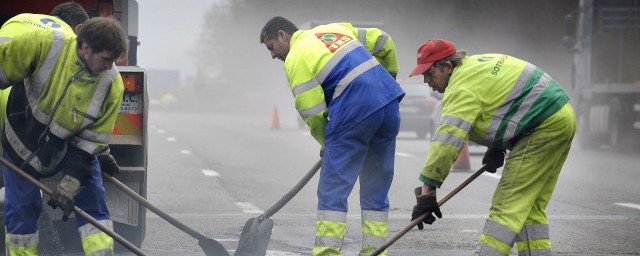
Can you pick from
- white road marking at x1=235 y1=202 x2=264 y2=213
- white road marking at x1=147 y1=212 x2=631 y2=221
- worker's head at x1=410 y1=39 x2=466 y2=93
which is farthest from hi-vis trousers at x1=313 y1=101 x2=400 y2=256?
white road marking at x1=235 y1=202 x2=264 y2=213

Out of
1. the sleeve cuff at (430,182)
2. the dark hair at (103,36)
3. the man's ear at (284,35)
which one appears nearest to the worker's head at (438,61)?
the sleeve cuff at (430,182)

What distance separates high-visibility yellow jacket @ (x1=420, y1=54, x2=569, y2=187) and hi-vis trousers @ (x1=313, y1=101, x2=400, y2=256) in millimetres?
681

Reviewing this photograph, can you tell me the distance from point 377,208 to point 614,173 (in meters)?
10.5

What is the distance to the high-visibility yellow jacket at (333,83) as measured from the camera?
715 cm

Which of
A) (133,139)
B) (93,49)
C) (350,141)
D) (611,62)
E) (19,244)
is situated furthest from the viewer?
(611,62)

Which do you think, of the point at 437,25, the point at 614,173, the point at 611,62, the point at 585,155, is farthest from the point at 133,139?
the point at 437,25

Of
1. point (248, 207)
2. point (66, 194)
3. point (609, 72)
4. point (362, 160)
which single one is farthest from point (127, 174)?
point (609, 72)

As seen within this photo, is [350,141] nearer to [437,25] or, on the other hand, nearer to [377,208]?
[377,208]

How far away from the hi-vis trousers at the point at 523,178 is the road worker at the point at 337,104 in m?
0.83

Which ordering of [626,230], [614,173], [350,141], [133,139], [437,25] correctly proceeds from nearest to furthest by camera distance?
[350,141] → [133,139] → [626,230] → [614,173] → [437,25]

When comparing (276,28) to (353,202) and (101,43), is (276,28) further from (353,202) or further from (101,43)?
(353,202)

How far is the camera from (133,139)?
29.2 ft

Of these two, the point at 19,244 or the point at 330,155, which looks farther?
the point at 330,155

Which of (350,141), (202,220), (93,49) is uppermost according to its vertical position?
(93,49)
